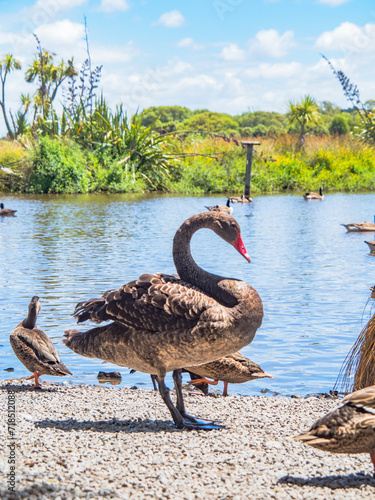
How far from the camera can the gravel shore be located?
3.48 meters

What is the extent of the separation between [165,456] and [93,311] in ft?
4.75

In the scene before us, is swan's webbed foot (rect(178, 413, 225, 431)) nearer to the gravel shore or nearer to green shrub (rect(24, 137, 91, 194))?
the gravel shore

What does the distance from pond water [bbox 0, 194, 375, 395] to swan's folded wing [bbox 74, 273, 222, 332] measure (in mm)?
2243

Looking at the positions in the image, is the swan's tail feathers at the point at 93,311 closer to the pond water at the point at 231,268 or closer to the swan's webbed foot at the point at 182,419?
the swan's webbed foot at the point at 182,419

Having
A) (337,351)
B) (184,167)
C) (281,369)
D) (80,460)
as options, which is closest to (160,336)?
(80,460)

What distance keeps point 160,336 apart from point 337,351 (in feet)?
13.0

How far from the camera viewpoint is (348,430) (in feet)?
11.6

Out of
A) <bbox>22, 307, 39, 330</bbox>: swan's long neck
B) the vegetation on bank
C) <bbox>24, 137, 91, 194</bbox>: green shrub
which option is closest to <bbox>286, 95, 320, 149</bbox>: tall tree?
the vegetation on bank

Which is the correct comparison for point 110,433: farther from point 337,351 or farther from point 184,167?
point 184,167

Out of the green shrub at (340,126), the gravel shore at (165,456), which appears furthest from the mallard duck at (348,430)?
the green shrub at (340,126)

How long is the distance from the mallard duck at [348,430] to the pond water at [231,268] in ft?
10.5

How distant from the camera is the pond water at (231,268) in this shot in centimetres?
784

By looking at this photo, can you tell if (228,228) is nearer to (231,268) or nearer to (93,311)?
(93,311)

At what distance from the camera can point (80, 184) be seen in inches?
1435
